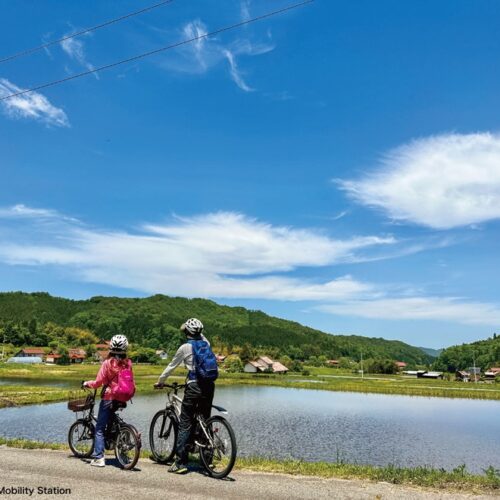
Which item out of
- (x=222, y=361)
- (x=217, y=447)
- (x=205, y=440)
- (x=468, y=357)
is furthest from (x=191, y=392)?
Answer: (x=468, y=357)

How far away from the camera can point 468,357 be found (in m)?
181

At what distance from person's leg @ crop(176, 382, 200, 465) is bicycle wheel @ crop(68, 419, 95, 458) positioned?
241 centimetres

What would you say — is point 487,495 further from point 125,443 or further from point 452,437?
point 452,437

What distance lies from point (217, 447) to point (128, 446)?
1.77m

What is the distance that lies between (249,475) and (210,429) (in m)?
1.14

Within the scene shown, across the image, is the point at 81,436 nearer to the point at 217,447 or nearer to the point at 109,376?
the point at 109,376

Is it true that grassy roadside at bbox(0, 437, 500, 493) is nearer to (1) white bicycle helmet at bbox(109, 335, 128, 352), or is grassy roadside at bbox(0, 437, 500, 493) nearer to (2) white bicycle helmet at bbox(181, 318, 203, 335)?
(1) white bicycle helmet at bbox(109, 335, 128, 352)

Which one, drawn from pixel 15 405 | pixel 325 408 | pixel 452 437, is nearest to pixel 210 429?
pixel 452 437

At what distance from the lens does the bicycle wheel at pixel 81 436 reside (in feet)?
31.7

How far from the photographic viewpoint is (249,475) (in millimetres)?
8445

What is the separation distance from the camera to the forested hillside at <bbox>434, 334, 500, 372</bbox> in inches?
6821

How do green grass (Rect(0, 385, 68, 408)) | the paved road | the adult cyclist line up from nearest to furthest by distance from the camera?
the paved road, the adult cyclist, green grass (Rect(0, 385, 68, 408))

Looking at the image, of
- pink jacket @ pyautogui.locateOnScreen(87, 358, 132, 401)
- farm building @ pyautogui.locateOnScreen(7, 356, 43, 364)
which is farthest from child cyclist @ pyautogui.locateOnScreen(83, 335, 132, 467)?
farm building @ pyautogui.locateOnScreen(7, 356, 43, 364)

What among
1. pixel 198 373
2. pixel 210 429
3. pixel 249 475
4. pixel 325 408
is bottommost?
pixel 325 408
